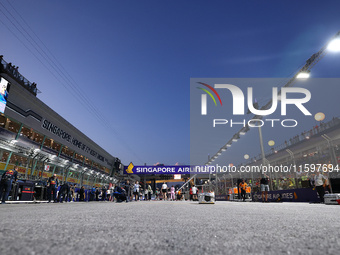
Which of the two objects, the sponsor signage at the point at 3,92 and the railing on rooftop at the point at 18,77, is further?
the railing on rooftop at the point at 18,77

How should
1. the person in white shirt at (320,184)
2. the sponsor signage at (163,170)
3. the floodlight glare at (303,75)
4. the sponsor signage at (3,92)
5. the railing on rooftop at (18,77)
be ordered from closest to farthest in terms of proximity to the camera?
1. the person in white shirt at (320,184)
2. the sponsor signage at (3,92)
3. the railing on rooftop at (18,77)
4. the floodlight glare at (303,75)
5. the sponsor signage at (163,170)

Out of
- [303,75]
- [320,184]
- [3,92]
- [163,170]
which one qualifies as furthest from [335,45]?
[3,92]

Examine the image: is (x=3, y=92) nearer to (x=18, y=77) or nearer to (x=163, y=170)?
(x=18, y=77)

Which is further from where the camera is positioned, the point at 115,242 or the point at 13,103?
the point at 13,103

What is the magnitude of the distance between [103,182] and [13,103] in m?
22.5

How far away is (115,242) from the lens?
3.33 ft

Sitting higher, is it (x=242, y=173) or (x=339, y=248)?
(x=242, y=173)

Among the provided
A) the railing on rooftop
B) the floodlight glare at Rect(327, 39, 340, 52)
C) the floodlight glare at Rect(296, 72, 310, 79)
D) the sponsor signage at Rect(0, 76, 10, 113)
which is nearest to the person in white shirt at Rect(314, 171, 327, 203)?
the floodlight glare at Rect(327, 39, 340, 52)

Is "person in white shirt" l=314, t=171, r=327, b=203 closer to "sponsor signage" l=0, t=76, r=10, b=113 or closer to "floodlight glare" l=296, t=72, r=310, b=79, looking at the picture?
"sponsor signage" l=0, t=76, r=10, b=113

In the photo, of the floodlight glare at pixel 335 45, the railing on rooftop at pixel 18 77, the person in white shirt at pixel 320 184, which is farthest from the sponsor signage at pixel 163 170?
the person in white shirt at pixel 320 184

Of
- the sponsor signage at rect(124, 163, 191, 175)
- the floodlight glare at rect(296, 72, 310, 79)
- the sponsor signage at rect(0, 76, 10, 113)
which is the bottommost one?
the sponsor signage at rect(124, 163, 191, 175)

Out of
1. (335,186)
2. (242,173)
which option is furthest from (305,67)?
(335,186)

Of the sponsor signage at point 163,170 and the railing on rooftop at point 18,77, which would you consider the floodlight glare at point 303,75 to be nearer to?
the sponsor signage at point 163,170

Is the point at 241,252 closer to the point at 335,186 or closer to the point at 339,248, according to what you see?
the point at 339,248
